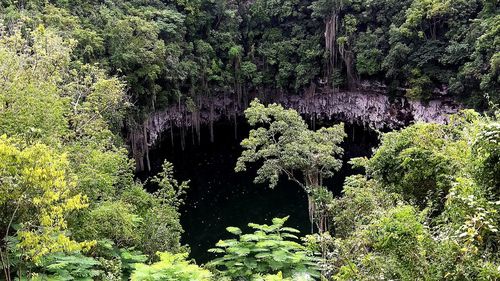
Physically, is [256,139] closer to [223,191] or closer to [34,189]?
[223,191]

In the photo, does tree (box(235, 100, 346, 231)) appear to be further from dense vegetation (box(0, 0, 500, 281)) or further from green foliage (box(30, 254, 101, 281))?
green foliage (box(30, 254, 101, 281))

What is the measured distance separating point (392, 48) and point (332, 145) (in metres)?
13.8

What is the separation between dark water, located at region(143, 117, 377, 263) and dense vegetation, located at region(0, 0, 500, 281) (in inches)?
71.7

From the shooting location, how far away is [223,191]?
22.2 meters

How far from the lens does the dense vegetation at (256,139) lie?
17.9ft

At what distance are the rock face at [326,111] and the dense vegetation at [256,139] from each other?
37.8 inches

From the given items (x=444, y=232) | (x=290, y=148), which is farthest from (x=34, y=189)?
(x=290, y=148)

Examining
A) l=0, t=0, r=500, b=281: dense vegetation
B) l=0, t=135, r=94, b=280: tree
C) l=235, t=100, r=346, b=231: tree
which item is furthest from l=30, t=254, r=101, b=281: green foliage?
l=235, t=100, r=346, b=231: tree

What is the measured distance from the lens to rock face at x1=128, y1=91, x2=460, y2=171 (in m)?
26.5

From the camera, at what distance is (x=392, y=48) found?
26.6 meters

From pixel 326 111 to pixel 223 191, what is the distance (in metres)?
12.4

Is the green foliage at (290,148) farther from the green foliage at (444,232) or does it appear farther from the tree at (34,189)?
the tree at (34,189)

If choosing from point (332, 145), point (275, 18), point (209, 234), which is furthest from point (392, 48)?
point (209, 234)

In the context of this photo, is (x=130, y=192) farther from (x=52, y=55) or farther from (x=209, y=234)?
(x=209, y=234)
